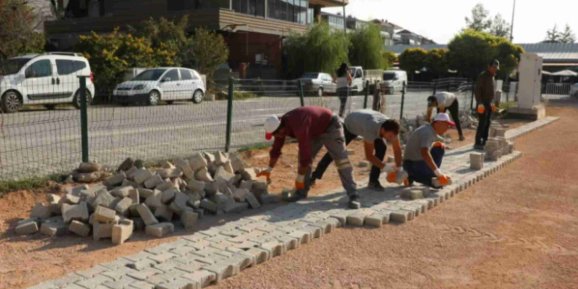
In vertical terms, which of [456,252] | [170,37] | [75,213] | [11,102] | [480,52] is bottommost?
[456,252]

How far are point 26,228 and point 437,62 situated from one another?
1550 inches

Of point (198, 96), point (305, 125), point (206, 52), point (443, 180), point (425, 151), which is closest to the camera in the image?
point (305, 125)

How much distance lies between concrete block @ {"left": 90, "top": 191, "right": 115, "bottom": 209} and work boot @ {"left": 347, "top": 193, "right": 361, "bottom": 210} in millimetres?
2440

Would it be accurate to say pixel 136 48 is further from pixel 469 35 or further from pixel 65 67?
pixel 469 35

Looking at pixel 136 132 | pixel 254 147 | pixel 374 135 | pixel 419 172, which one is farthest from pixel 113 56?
pixel 374 135

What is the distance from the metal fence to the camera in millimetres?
7266

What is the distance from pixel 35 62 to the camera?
1439cm

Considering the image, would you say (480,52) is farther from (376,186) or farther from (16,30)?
(376,186)

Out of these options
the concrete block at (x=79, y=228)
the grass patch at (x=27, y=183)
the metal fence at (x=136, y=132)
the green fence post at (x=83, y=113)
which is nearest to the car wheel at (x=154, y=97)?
the metal fence at (x=136, y=132)

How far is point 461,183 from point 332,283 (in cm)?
378

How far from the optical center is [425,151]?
6.18 metres

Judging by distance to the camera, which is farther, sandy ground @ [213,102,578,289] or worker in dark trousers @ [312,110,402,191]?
worker in dark trousers @ [312,110,402,191]

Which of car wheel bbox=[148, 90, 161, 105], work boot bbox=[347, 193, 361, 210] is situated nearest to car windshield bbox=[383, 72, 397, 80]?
car wheel bbox=[148, 90, 161, 105]

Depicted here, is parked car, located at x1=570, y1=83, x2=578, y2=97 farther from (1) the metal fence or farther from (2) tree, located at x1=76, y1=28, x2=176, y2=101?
(2) tree, located at x1=76, y1=28, x2=176, y2=101
